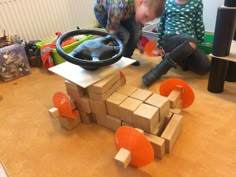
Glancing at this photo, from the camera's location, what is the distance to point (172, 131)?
99cm

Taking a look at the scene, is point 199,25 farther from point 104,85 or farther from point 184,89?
point 104,85

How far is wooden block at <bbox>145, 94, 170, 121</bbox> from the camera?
1.00 meters

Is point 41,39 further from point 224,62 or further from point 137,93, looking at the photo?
point 224,62

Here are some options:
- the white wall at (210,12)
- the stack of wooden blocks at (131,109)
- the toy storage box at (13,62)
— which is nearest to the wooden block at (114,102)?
the stack of wooden blocks at (131,109)

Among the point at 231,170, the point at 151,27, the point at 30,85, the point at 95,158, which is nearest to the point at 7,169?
the point at 95,158

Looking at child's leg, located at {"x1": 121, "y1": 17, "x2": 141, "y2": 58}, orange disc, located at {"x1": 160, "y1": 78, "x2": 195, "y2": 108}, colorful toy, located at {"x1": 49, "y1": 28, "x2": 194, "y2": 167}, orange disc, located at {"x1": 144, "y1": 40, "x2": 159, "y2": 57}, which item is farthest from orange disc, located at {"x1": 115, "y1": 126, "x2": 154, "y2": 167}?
orange disc, located at {"x1": 144, "y1": 40, "x2": 159, "y2": 57}

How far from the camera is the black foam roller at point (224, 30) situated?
1.10 m

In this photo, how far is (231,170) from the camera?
2.95ft

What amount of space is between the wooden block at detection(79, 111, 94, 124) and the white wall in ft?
4.39

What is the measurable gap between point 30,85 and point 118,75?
828mm

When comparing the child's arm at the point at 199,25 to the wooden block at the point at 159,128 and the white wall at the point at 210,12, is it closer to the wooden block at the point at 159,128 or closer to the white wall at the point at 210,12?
the white wall at the point at 210,12

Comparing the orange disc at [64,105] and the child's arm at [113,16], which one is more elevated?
the child's arm at [113,16]

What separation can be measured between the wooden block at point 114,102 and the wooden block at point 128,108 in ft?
0.07

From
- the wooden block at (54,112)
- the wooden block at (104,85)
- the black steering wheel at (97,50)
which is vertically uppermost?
the black steering wheel at (97,50)
